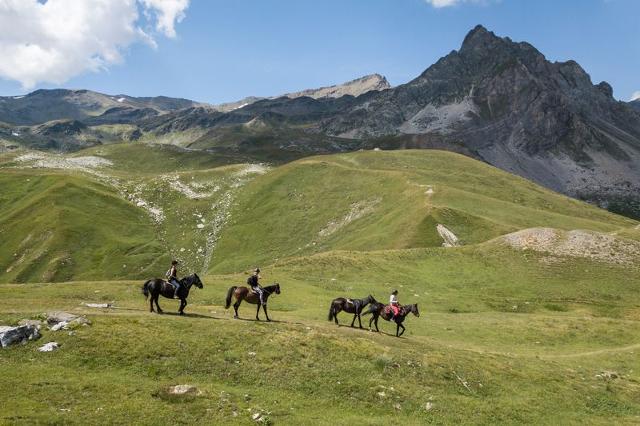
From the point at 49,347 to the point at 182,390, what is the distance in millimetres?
7942

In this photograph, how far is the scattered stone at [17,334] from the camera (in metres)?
26.3

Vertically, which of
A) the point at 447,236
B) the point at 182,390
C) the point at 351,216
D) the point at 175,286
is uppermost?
the point at 351,216

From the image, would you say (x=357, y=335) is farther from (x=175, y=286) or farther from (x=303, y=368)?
(x=175, y=286)

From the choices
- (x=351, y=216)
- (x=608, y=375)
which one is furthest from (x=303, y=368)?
(x=351, y=216)

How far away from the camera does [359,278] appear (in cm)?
6800

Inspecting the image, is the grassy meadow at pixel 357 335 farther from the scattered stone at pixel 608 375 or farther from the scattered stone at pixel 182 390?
the scattered stone at pixel 182 390

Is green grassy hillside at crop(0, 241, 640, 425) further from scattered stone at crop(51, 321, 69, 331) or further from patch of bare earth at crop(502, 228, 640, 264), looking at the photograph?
patch of bare earth at crop(502, 228, 640, 264)

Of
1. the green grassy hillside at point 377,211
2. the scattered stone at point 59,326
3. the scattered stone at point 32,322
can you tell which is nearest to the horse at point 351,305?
the scattered stone at point 59,326

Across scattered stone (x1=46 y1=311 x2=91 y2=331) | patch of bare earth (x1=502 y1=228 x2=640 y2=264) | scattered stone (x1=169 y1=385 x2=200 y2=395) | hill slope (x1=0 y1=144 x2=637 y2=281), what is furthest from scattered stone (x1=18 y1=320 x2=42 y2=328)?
hill slope (x1=0 y1=144 x2=637 y2=281)

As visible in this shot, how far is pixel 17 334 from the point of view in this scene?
2686cm

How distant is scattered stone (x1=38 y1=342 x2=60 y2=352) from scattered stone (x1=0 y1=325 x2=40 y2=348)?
3.48 feet

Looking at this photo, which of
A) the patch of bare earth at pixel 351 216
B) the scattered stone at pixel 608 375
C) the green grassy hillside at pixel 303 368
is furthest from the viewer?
the patch of bare earth at pixel 351 216

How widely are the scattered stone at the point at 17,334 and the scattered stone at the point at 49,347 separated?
1.06 metres

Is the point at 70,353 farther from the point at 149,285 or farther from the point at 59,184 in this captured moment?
the point at 59,184
